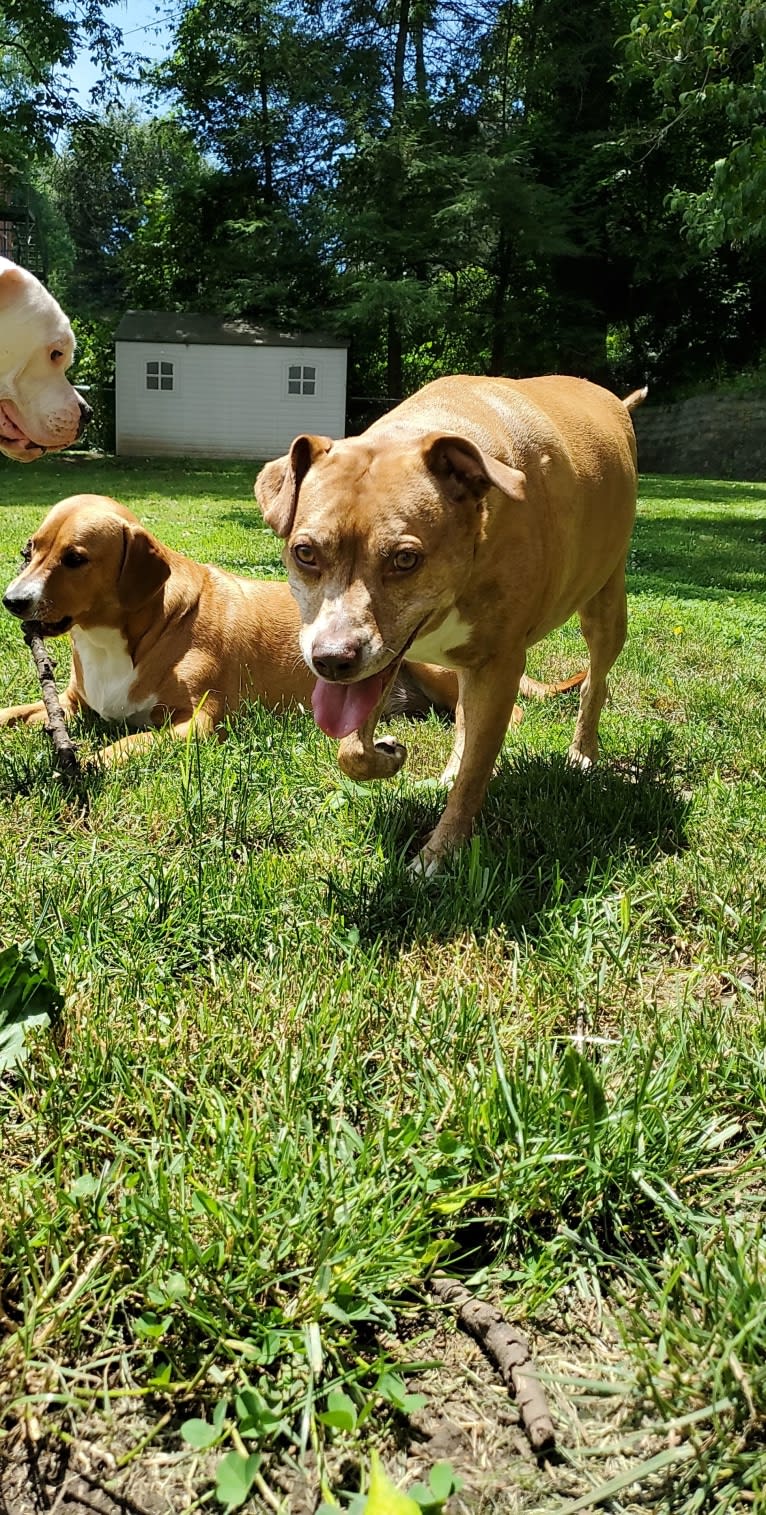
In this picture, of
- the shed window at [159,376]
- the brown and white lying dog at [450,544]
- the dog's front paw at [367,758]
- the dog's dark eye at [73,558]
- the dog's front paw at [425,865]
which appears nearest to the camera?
the brown and white lying dog at [450,544]

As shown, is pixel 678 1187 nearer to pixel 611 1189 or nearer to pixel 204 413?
pixel 611 1189

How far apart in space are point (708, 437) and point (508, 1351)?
→ 94.1 feet

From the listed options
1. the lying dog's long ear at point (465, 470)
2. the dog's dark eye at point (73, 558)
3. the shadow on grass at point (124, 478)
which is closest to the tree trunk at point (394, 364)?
the shadow on grass at point (124, 478)

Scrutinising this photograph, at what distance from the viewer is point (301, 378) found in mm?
32031

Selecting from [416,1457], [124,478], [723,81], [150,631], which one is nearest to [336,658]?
[416,1457]

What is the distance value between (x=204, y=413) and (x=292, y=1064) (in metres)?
32.4

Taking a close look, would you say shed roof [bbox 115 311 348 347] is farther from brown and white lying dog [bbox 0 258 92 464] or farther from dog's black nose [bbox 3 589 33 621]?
brown and white lying dog [bbox 0 258 92 464]

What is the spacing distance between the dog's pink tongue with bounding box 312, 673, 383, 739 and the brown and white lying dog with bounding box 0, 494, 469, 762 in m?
1.35

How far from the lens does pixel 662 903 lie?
9.77 ft

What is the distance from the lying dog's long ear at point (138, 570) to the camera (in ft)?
14.6

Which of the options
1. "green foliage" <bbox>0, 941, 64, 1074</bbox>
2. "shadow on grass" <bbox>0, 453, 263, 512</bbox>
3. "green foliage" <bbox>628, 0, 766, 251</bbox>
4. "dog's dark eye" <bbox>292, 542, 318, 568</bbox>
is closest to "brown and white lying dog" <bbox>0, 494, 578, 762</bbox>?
"dog's dark eye" <bbox>292, 542, 318, 568</bbox>

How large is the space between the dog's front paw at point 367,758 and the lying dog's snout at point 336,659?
2.01 ft

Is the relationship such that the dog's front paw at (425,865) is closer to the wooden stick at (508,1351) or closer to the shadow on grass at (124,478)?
the wooden stick at (508,1351)

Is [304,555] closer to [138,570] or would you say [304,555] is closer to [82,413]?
[82,413]
